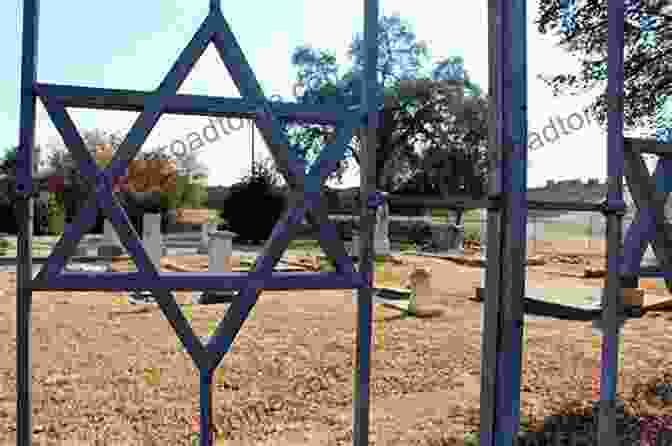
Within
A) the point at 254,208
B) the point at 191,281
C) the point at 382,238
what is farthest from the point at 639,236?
the point at 254,208

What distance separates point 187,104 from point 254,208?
72.1 ft

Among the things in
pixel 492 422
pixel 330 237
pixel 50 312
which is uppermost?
pixel 330 237

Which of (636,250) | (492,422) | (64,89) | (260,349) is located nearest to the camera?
(64,89)

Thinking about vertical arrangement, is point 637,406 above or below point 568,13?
below

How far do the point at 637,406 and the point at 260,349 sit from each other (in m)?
3.28

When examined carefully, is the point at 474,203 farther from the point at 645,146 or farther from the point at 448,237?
the point at 448,237

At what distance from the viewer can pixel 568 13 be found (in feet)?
15.1

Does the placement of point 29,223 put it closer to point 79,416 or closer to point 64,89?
point 64,89

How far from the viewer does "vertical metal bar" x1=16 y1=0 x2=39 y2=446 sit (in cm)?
171

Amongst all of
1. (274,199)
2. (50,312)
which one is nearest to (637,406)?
(50,312)

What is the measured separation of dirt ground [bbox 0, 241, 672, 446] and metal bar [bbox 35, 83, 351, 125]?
6.67 ft

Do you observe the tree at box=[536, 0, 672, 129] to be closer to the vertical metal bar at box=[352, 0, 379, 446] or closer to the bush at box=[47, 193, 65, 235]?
the vertical metal bar at box=[352, 0, 379, 446]

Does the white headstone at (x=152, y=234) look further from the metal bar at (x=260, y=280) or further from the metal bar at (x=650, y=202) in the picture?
the metal bar at (x=650, y=202)

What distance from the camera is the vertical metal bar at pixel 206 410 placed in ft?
5.93
